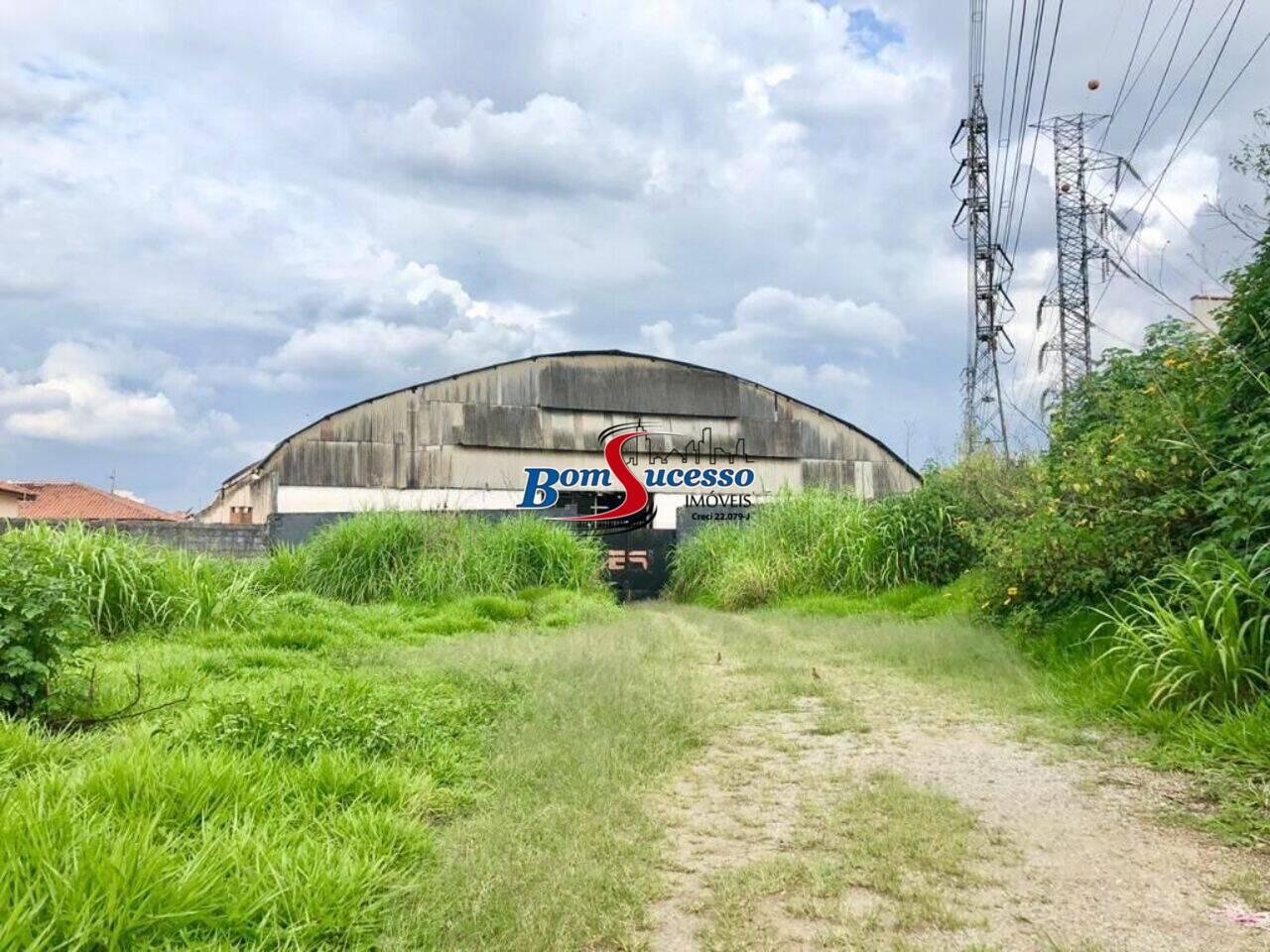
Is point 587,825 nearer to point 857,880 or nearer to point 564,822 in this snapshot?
point 564,822

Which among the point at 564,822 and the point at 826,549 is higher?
the point at 826,549

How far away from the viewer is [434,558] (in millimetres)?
10930

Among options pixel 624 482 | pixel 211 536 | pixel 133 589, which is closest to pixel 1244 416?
pixel 133 589

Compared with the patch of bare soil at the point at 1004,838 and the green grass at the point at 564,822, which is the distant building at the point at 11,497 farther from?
the patch of bare soil at the point at 1004,838

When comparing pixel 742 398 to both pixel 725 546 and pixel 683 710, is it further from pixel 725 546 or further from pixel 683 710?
pixel 683 710

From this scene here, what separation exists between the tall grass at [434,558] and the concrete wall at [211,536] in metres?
2.13

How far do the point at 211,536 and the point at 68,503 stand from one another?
20.1 metres

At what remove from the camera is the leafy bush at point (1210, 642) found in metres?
4.05

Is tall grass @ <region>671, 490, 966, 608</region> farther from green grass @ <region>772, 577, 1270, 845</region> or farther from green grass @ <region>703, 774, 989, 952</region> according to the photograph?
green grass @ <region>703, 774, 989, 952</region>

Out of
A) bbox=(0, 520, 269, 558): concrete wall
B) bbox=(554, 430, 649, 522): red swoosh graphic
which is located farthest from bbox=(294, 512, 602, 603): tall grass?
bbox=(554, 430, 649, 522): red swoosh graphic

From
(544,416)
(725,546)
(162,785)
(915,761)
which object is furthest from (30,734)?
(544,416)

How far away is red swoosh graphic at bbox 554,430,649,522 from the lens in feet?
74.0

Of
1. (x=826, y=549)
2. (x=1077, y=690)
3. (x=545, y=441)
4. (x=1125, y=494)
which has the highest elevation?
(x=545, y=441)

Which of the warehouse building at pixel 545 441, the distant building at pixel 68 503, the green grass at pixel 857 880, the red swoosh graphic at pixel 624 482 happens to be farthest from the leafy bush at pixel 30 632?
the distant building at pixel 68 503
